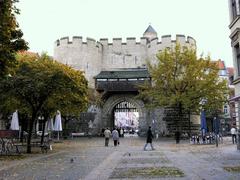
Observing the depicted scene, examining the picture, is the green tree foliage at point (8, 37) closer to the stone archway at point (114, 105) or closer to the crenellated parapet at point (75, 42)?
the stone archway at point (114, 105)

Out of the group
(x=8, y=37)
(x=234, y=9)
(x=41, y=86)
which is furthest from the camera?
(x=234, y=9)

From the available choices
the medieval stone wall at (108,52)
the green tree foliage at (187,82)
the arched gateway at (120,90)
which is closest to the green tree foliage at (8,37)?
the green tree foliage at (187,82)

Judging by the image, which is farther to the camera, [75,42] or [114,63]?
[114,63]

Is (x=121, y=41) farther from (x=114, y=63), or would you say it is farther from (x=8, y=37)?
(x=8, y=37)

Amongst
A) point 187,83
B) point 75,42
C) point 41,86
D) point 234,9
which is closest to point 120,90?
point 75,42

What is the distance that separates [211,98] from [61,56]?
26351 mm

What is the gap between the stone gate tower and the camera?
53688 millimetres

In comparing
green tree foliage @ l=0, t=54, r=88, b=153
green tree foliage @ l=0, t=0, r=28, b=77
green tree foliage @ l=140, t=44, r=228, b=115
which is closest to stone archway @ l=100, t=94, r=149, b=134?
green tree foliage @ l=140, t=44, r=228, b=115

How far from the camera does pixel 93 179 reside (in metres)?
10.2

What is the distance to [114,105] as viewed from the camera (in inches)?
2196

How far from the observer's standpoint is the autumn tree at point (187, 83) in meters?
36.4

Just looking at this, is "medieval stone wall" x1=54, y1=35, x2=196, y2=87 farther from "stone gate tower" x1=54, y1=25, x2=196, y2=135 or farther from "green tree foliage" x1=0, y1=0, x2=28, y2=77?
"green tree foliage" x1=0, y1=0, x2=28, y2=77

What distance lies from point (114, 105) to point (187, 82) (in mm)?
20409

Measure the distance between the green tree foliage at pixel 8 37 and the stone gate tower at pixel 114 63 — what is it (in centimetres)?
3828
